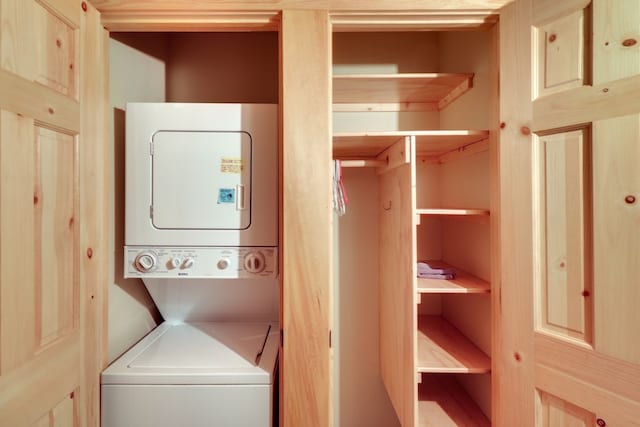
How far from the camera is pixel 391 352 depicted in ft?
5.18

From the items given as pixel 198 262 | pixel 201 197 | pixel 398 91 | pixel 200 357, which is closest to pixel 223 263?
pixel 198 262

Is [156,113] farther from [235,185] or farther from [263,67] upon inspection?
[263,67]

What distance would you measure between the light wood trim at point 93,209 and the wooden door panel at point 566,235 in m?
1.75

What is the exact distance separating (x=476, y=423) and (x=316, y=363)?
92cm

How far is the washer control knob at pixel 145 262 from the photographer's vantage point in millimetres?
1292

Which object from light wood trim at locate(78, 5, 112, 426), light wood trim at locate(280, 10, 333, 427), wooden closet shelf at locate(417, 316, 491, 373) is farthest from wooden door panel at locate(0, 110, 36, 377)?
wooden closet shelf at locate(417, 316, 491, 373)

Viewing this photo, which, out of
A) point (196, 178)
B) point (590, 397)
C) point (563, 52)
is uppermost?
point (563, 52)

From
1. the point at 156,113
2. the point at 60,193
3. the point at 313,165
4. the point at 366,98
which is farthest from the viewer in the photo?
the point at 366,98

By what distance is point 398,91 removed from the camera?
63.9 inches

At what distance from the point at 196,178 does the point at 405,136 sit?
3.21 ft

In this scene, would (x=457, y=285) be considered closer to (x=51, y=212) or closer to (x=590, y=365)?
(x=590, y=365)

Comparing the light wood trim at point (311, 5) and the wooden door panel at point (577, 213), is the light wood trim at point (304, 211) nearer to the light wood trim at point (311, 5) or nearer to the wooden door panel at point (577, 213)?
the light wood trim at point (311, 5)

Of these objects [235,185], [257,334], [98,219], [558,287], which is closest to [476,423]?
[558,287]

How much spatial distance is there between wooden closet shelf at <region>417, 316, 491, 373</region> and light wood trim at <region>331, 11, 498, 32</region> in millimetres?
1484
